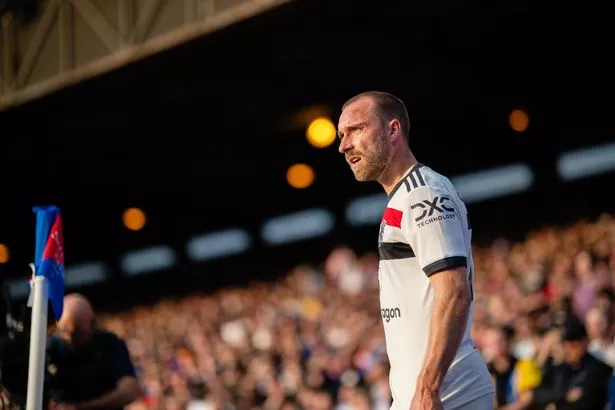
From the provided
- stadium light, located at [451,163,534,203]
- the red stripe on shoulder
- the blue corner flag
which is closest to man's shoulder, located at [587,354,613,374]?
the blue corner flag

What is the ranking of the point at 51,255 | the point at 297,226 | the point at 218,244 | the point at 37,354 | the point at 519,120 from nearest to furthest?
the point at 37,354
the point at 51,255
the point at 519,120
the point at 297,226
the point at 218,244

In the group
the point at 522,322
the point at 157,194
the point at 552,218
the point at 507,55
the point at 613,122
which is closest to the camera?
the point at 522,322

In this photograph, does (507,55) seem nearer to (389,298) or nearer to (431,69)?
(431,69)

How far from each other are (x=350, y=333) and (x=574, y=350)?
22.4 ft

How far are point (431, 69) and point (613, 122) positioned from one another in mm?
4189

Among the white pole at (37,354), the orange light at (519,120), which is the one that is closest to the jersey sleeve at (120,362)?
the white pole at (37,354)

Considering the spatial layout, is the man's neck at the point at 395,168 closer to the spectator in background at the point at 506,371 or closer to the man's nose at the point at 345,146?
the man's nose at the point at 345,146

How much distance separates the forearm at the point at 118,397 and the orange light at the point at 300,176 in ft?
62.1

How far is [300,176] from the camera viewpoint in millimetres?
27812

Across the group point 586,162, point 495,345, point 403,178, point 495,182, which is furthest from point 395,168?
point 495,182

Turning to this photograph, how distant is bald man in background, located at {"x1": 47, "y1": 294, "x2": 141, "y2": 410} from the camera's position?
7883 mm

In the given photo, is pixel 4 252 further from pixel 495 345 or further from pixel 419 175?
pixel 419 175

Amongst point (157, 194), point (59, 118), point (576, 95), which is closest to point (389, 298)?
point (59, 118)

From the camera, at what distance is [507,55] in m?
19.8
